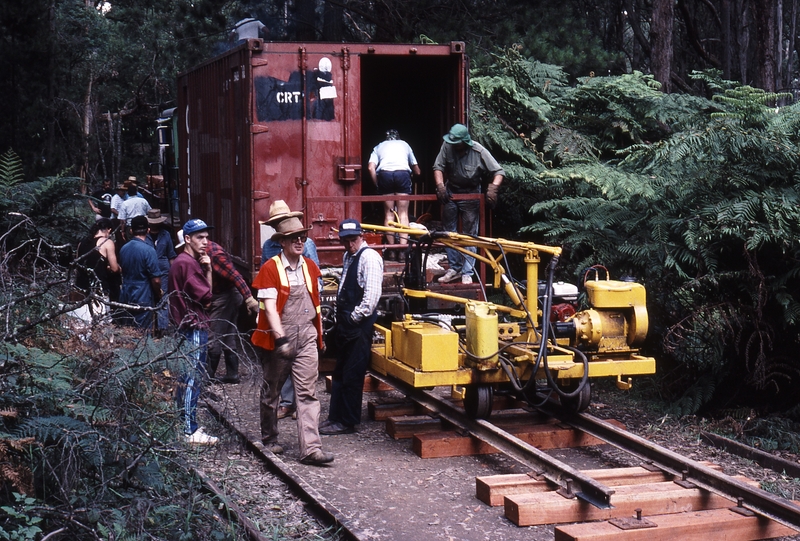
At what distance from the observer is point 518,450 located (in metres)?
7.22

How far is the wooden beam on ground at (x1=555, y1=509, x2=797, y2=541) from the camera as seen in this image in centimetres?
563

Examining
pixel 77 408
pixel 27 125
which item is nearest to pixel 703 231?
pixel 77 408

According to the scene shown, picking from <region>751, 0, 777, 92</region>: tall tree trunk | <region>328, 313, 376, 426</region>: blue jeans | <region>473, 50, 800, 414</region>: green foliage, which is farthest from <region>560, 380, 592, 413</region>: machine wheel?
<region>751, 0, 777, 92</region>: tall tree trunk

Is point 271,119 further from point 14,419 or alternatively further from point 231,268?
point 14,419

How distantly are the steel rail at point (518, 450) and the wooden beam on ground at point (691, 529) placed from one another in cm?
33

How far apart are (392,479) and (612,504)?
1863 millimetres

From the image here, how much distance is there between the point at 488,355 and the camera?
26.1 ft

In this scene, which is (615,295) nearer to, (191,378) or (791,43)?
(191,378)

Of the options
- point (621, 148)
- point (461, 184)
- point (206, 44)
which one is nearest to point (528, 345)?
point (461, 184)

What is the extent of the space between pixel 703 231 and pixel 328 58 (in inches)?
190

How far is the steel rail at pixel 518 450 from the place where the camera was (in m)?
6.18

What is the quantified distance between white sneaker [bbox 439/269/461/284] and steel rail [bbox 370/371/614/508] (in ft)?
6.37

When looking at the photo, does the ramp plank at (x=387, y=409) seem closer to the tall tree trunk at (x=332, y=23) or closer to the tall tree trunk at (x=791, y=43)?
the tall tree trunk at (x=332, y=23)

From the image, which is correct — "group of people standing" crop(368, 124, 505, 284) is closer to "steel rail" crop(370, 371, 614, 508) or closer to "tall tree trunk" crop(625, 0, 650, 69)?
"steel rail" crop(370, 371, 614, 508)
